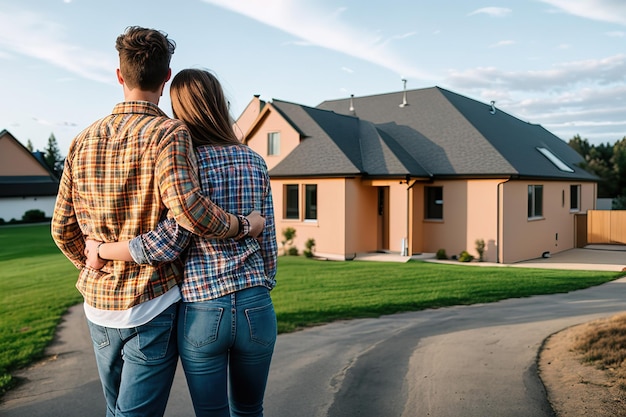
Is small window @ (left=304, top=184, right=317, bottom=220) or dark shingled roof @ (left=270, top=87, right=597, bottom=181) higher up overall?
dark shingled roof @ (left=270, top=87, right=597, bottom=181)

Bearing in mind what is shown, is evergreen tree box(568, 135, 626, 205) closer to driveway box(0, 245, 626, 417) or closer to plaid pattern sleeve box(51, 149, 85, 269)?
driveway box(0, 245, 626, 417)

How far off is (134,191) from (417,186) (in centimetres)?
1792

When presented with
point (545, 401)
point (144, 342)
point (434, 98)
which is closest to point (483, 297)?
point (545, 401)

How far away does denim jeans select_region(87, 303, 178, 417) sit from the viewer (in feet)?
6.97

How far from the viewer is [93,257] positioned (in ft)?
7.14

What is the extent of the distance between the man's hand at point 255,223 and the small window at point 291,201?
58.4 ft

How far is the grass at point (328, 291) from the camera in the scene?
306 inches

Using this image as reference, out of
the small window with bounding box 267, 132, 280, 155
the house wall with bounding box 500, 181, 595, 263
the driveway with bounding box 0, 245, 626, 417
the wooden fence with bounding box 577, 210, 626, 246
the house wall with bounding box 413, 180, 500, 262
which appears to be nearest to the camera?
the driveway with bounding box 0, 245, 626, 417

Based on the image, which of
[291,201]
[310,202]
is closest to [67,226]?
[310,202]

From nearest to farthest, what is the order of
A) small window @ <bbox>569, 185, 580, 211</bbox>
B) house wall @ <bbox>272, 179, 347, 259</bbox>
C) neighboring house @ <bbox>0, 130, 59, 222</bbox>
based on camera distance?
small window @ <bbox>569, 185, 580, 211</bbox>, house wall @ <bbox>272, 179, 347, 259</bbox>, neighboring house @ <bbox>0, 130, 59, 222</bbox>

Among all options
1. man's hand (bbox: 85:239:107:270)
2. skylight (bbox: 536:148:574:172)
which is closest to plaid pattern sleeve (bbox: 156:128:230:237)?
man's hand (bbox: 85:239:107:270)

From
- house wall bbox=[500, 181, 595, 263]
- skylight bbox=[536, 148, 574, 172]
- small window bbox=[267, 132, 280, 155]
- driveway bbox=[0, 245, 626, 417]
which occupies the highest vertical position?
small window bbox=[267, 132, 280, 155]

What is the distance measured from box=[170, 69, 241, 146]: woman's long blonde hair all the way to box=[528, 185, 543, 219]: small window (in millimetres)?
18728

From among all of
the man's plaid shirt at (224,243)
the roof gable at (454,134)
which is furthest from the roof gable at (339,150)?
the man's plaid shirt at (224,243)
